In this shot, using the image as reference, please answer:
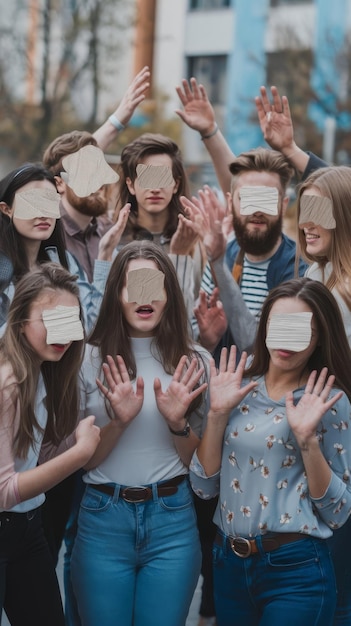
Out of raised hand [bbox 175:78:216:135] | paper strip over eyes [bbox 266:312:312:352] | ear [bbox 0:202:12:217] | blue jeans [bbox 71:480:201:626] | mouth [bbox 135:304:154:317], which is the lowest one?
blue jeans [bbox 71:480:201:626]

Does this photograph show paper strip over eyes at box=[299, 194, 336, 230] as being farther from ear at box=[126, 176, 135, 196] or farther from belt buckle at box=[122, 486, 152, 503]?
belt buckle at box=[122, 486, 152, 503]

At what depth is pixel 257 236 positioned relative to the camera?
4652mm

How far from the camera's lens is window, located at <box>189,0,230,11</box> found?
35.7 meters

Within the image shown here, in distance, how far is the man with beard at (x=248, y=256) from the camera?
14.6ft

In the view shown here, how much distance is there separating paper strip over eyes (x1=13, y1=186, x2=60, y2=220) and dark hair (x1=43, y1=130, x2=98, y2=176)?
834 millimetres

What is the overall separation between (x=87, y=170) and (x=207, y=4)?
3331cm

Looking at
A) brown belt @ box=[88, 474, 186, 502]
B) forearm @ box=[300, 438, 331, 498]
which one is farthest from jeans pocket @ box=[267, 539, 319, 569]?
brown belt @ box=[88, 474, 186, 502]

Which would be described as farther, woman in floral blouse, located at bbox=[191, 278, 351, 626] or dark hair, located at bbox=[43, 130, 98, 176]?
dark hair, located at bbox=[43, 130, 98, 176]

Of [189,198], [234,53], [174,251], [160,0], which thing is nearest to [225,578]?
[174,251]

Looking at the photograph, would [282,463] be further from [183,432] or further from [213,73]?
[213,73]

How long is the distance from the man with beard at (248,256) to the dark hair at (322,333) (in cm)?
77

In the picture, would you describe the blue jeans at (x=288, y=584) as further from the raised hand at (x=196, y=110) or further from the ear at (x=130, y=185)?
the raised hand at (x=196, y=110)

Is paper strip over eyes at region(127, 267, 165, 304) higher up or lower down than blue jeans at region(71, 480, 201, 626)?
higher up

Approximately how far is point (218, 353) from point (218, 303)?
12.4 inches
